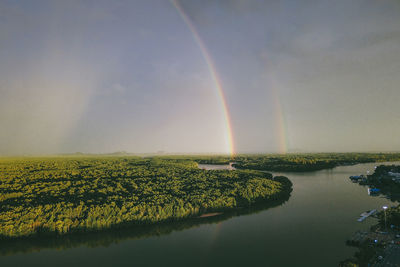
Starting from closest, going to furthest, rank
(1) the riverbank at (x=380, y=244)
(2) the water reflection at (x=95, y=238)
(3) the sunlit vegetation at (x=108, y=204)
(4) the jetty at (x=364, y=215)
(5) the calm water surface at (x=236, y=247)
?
1. (1) the riverbank at (x=380, y=244)
2. (5) the calm water surface at (x=236, y=247)
3. (2) the water reflection at (x=95, y=238)
4. (3) the sunlit vegetation at (x=108, y=204)
5. (4) the jetty at (x=364, y=215)

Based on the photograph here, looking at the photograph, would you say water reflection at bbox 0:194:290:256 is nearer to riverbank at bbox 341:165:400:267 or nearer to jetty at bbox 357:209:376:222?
riverbank at bbox 341:165:400:267

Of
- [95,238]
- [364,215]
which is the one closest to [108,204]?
[95,238]

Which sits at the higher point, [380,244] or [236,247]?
[380,244]

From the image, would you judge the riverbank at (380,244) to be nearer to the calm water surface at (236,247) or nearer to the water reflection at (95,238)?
the calm water surface at (236,247)

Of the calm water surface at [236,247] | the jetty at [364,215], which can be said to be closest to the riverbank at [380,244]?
the calm water surface at [236,247]

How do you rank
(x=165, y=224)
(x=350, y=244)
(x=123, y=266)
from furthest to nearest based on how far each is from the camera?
(x=165, y=224)
(x=350, y=244)
(x=123, y=266)

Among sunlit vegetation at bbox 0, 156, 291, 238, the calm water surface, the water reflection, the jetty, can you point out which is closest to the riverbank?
the calm water surface

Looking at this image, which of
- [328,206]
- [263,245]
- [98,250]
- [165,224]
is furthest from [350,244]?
[98,250]

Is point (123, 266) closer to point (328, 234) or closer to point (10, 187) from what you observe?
point (328, 234)

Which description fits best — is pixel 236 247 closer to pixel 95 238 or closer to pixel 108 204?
pixel 95 238
